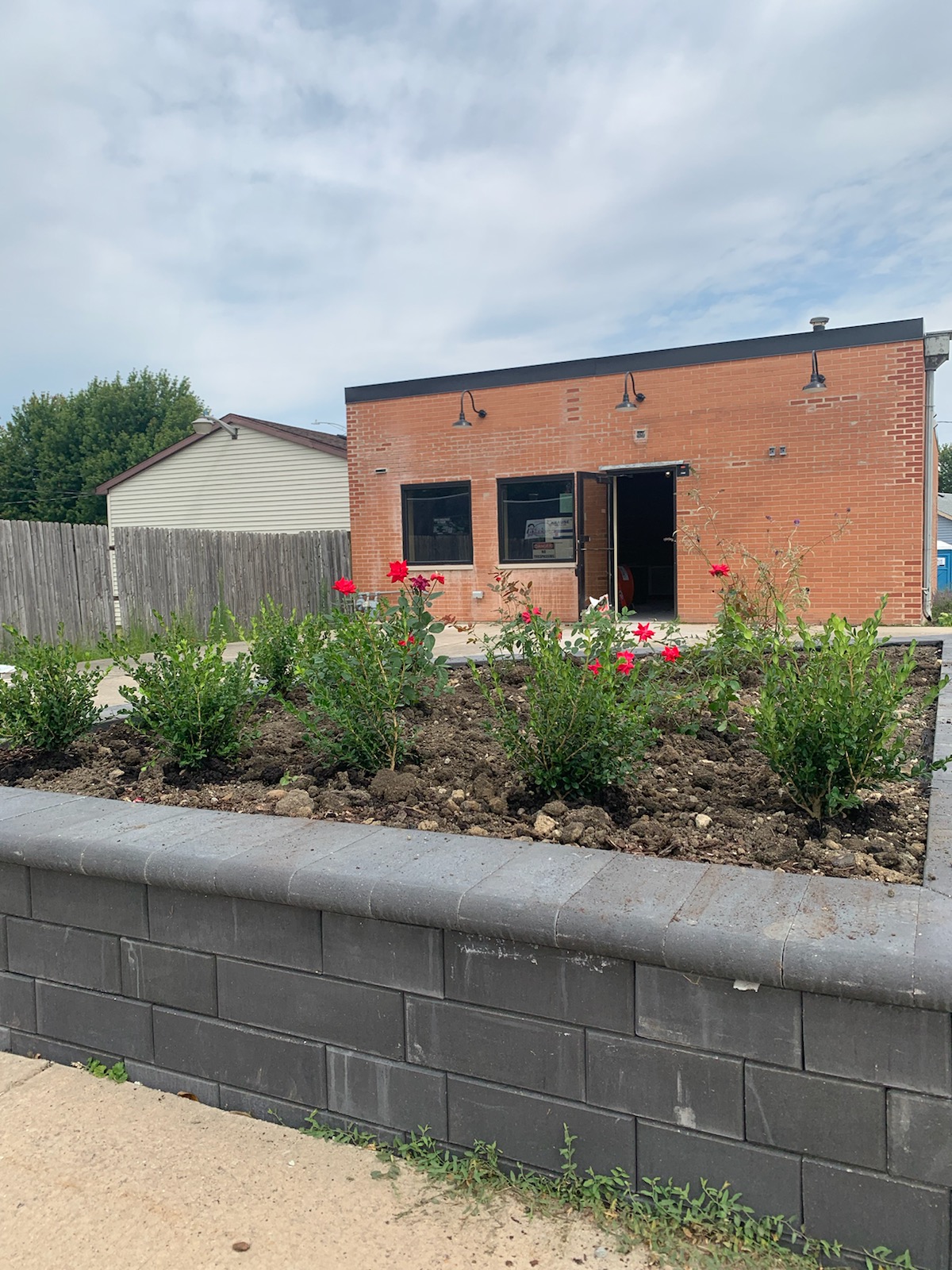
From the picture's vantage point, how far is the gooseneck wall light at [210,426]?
70.0ft

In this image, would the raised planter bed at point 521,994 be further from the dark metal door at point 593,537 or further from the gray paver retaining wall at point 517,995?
the dark metal door at point 593,537

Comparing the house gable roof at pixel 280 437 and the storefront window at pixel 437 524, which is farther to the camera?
the house gable roof at pixel 280 437

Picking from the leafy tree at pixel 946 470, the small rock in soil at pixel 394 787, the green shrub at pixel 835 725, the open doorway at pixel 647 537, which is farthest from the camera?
the leafy tree at pixel 946 470

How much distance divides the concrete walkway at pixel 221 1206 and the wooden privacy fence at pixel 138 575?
30.3 feet

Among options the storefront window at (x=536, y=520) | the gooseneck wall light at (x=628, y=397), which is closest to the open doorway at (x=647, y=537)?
the storefront window at (x=536, y=520)

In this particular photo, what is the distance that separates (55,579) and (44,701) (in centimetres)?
893

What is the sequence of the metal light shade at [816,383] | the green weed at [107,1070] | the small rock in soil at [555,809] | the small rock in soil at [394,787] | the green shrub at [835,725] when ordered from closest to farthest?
the green weed at [107,1070]
the green shrub at [835,725]
the small rock in soil at [555,809]
the small rock in soil at [394,787]
the metal light shade at [816,383]

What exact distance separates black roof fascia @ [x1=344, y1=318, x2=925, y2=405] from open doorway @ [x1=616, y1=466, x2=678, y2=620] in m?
3.30

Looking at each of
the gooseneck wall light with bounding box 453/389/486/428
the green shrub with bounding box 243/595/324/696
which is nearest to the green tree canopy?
the gooseneck wall light with bounding box 453/389/486/428

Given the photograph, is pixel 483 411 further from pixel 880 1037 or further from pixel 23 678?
pixel 880 1037

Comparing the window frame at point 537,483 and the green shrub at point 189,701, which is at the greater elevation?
the window frame at point 537,483

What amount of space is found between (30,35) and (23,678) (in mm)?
3025

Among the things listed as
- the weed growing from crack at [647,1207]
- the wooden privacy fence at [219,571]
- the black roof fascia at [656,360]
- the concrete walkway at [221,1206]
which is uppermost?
the black roof fascia at [656,360]

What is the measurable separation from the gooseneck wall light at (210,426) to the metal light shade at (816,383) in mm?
14192
